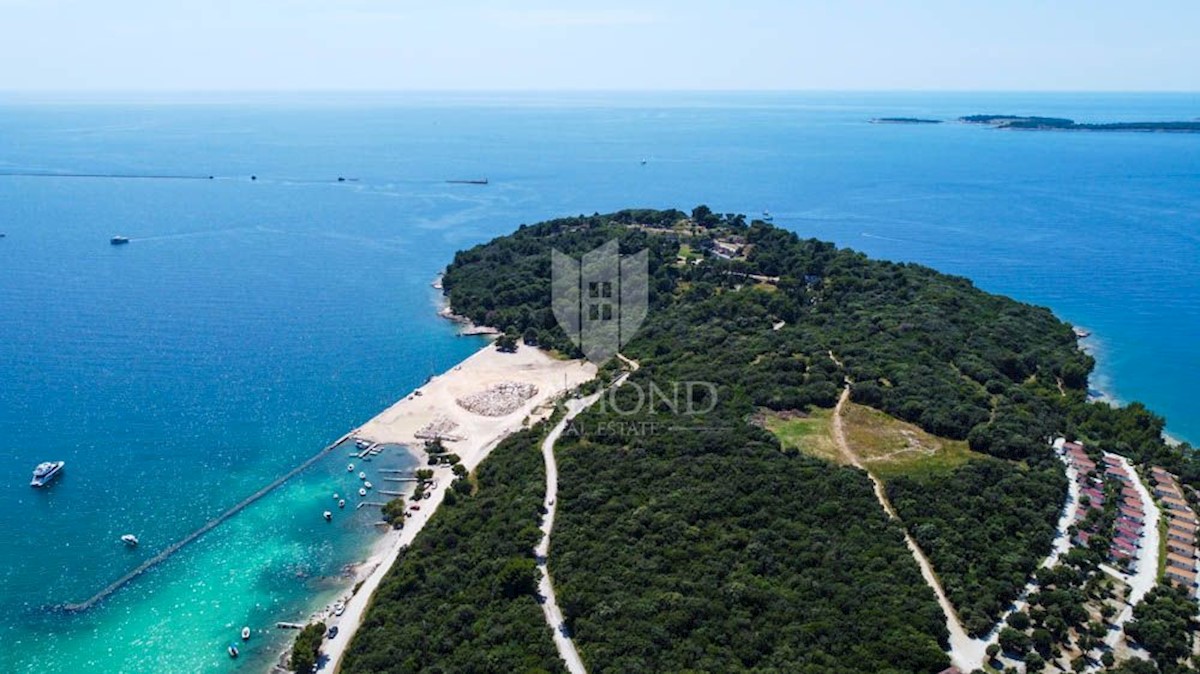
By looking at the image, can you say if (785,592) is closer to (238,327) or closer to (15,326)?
(238,327)

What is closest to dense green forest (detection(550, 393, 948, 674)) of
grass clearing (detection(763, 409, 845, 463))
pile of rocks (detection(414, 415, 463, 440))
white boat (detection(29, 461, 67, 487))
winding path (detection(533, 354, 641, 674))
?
winding path (detection(533, 354, 641, 674))

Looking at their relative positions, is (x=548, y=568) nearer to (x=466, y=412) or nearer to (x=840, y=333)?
(x=466, y=412)

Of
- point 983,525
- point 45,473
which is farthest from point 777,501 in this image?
point 45,473

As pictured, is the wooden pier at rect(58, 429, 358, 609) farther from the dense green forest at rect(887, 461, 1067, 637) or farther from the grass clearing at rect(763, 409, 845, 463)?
the dense green forest at rect(887, 461, 1067, 637)

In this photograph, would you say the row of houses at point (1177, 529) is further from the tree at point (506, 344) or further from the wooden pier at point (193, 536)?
the wooden pier at point (193, 536)

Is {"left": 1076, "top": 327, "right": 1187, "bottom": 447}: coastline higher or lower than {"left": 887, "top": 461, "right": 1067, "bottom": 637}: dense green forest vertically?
lower

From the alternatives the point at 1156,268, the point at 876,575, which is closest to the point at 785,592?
the point at 876,575

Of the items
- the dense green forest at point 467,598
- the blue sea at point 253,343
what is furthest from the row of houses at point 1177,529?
the dense green forest at point 467,598
